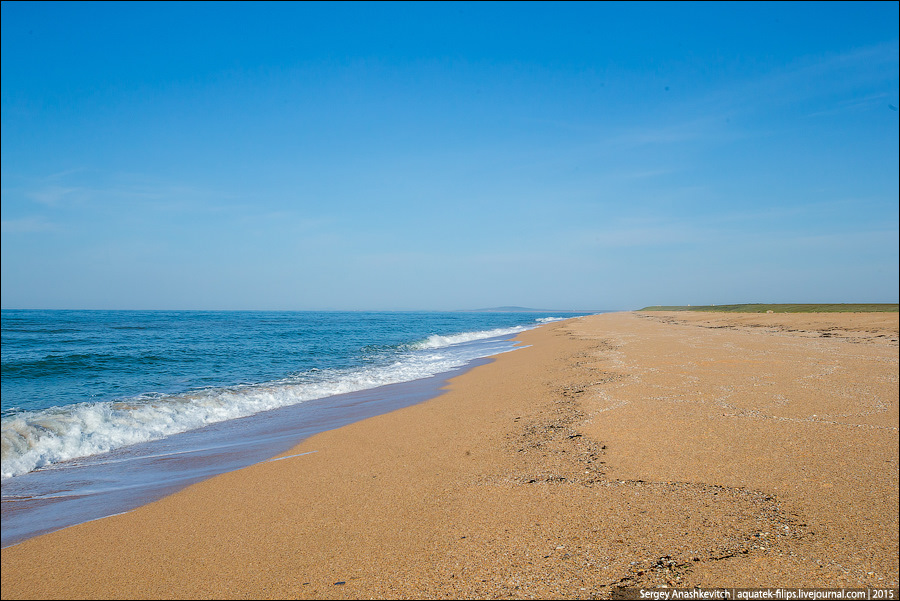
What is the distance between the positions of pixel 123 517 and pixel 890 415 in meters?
9.12

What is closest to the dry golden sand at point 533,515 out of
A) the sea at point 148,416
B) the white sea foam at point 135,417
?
the sea at point 148,416

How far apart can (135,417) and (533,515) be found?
298 inches

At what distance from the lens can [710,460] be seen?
180 inches

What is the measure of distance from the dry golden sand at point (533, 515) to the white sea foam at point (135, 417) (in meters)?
1.30

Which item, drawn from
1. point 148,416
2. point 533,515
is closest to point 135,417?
point 148,416

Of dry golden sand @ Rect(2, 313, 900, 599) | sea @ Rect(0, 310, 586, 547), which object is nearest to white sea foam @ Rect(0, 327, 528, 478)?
sea @ Rect(0, 310, 586, 547)

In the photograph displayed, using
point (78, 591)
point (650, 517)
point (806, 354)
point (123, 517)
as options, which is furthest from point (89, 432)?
point (806, 354)

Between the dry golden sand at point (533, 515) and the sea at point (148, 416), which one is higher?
the dry golden sand at point (533, 515)

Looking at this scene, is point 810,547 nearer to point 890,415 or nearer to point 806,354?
point 890,415

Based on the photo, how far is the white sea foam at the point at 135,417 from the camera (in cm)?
540

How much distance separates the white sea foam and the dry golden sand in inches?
51.2

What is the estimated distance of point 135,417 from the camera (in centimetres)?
768

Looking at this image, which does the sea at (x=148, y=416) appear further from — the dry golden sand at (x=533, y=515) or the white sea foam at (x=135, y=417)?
the dry golden sand at (x=533, y=515)

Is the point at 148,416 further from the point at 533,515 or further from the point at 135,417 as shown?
the point at 533,515
